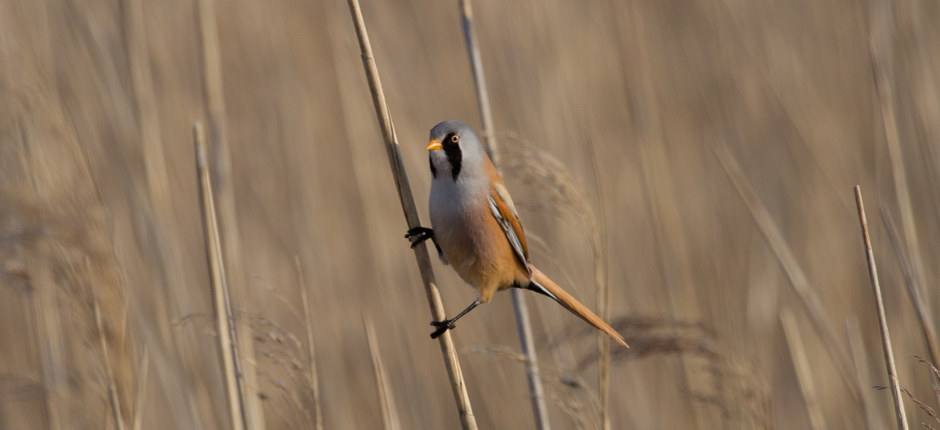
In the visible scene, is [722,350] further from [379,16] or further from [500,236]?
[379,16]

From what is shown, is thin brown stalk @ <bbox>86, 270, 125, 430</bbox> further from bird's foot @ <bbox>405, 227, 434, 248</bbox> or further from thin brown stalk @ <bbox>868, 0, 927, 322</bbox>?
thin brown stalk @ <bbox>868, 0, 927, 322</bbox>

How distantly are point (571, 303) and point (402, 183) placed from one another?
0.60 m

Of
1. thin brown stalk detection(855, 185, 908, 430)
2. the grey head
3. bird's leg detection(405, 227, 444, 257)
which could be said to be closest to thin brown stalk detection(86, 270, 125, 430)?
bird's leg detection(405, 227, 444, 257)

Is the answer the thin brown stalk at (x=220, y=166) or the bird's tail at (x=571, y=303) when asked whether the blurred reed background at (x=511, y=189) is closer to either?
the thin brown stalk at (x=220, y=166)

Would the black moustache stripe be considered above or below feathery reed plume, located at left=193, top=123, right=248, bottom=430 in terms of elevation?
above

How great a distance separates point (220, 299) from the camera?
5.88 feet

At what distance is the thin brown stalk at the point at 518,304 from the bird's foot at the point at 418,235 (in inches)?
11.3

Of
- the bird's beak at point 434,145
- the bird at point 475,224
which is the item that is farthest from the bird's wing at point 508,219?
the bird's beak at point 434,145

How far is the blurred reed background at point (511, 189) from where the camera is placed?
2443mm

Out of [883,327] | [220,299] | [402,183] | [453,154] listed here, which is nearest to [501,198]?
[453,154]

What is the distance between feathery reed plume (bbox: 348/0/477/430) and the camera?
1.70 meters

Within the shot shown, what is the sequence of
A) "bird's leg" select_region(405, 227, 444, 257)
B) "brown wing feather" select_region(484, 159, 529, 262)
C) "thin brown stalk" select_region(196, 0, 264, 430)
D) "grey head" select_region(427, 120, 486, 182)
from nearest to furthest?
1. "bird's leg" select_region(405, 227, 444, 257)
2. "grey head" select_region(427, 120, 486, 182)
3. "brown wing feather" select_region(484, 159, 529, 262)
4. "thin brown stalk" select_region(196, 0, 264, 430)

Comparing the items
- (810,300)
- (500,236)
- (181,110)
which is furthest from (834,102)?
(181,110)

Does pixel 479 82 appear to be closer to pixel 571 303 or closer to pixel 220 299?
pixel 571 303
